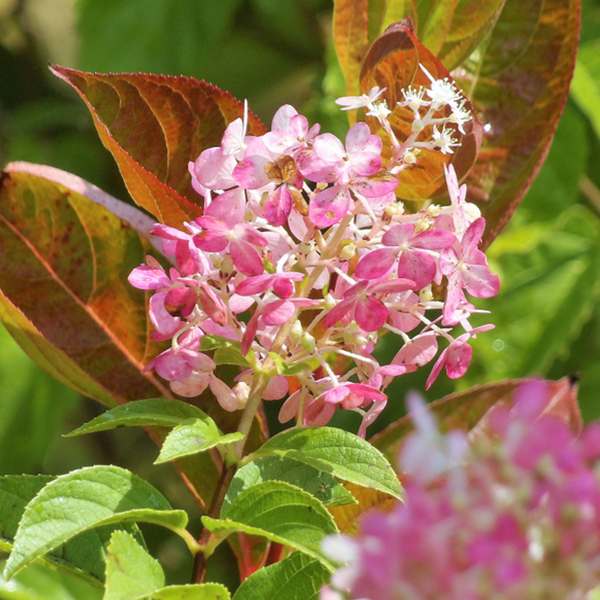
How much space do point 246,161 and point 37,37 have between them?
1.53 meters

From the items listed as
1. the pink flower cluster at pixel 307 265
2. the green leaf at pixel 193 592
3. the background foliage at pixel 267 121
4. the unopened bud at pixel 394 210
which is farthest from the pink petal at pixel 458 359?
the background foliage at pixel 267 121

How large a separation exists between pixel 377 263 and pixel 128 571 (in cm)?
23

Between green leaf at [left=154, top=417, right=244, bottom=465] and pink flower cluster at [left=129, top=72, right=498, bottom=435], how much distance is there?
0.04m

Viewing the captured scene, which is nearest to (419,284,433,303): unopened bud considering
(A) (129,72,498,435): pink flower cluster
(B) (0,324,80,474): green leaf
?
(A) (129,72,498,435): pink flower cluster

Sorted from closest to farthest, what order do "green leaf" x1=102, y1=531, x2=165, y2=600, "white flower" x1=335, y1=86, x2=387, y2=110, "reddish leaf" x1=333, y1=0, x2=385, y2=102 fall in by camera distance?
"green leaf" x1=102, y1=531, x2=165, y2=600 → "white flower" x1=335, y1=86, x2=387, y2=110 → "reddish leaf" x1=333, y1=0, x2=385, y2=102

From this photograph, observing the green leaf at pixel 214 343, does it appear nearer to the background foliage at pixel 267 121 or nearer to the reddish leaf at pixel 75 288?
the reddish leaf at pixel 75 288

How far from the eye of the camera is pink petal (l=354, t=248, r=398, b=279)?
486mm

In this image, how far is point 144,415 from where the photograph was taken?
49cm

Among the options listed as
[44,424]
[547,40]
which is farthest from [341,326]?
[44,424]

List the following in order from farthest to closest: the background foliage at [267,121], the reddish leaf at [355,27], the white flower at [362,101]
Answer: the background foliage at [267,121], the reddish leaf at [355,27], the white flower at [362,101]

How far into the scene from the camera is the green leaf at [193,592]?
47 cm

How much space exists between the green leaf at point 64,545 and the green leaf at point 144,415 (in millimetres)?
83

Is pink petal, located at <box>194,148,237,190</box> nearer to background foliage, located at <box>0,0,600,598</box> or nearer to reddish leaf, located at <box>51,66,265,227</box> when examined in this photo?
reddish leaf, located at <box>51,66,265,227</box>

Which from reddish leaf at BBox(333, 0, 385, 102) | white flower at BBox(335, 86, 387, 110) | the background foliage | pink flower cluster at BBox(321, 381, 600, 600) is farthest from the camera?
the background foliage
